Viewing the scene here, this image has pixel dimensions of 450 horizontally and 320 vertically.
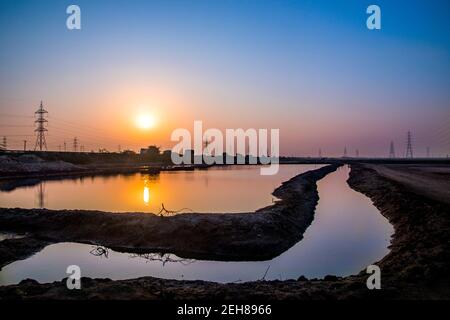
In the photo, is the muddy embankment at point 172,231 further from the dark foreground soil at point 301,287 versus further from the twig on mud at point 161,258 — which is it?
the dark foreground soil at point 301,287

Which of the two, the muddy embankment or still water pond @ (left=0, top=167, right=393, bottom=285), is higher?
the muddy embankment

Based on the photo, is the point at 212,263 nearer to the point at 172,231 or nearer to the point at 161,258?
the point at 161,258

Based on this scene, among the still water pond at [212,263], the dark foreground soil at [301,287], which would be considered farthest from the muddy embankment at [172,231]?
the dark foreground soil at [301,287]

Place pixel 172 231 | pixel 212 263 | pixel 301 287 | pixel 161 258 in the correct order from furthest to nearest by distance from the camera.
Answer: pixel 172 231
pixel 161 258
pixel 212 263
pixel 301 287

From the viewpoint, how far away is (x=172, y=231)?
1753cm

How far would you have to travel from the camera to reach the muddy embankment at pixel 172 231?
15922mm

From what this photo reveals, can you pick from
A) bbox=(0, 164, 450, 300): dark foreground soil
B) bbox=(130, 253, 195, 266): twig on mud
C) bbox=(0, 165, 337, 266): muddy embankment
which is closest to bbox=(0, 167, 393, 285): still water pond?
bbox=(130, 253, 195, 266): twig on mud

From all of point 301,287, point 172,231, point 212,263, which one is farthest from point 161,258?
point 301,287

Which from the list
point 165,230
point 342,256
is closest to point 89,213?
point 165,230

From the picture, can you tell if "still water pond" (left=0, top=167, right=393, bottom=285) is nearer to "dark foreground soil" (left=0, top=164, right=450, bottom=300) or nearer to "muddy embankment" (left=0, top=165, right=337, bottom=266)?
"muddy embankment" (left=0, top=165, right=337, bottom=266)

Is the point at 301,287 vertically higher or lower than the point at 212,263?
higher

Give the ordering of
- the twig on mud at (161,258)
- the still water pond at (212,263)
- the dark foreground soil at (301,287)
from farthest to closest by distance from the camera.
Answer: the twig on mud at (161,258) < the still water pond at (212,263) < the dark foreground soil at (301,287)

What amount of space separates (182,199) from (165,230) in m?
14.6

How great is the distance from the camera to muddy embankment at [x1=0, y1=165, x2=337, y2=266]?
15922mm
